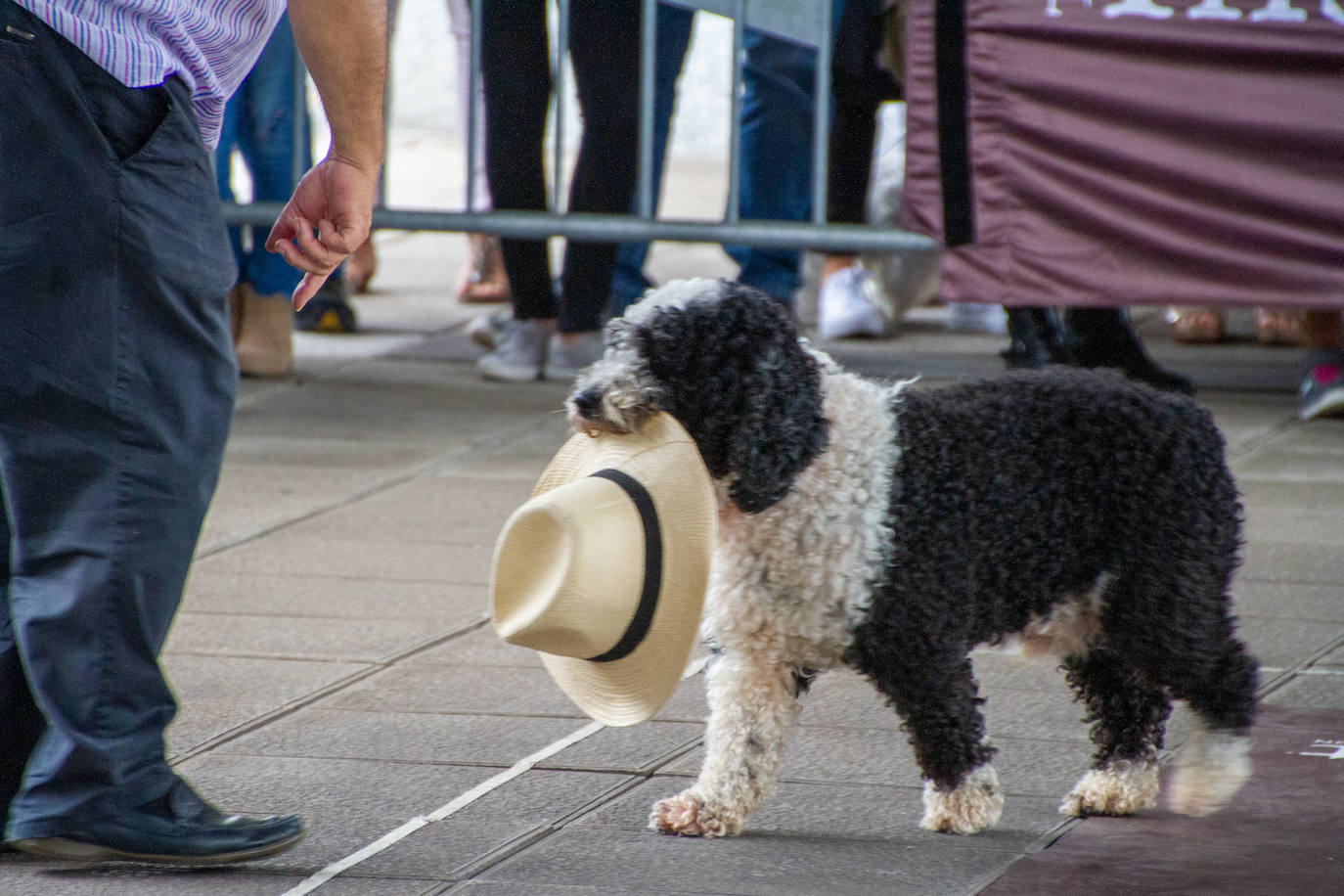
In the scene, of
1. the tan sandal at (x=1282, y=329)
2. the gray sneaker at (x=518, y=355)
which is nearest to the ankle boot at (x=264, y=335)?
the gray sneaker at (x=518, y=355)

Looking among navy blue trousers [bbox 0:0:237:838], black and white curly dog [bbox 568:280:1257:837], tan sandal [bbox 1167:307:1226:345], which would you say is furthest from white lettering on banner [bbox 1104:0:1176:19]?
navy blue trousers [bbox 0:0:237:838]

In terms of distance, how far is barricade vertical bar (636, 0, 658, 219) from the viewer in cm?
658

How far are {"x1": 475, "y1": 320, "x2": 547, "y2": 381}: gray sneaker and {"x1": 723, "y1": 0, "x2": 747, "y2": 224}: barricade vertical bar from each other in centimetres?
97

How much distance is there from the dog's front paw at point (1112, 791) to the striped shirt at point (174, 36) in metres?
1.86

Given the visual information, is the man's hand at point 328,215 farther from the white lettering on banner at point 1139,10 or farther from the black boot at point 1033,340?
the black boot at point 1033,340

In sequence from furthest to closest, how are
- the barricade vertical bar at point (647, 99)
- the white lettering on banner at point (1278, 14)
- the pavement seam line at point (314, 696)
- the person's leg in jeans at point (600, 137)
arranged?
the person's leg in jeans at point (600, 137)
the barricade vertical bar at point (647, 99)
the white lettering on banner at point (1278, 14)
the pavement seam line at point (314, 696)

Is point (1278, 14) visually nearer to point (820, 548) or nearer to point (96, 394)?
point (820, 548)

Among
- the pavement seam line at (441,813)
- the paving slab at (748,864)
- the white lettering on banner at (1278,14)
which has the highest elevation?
the white lettering on banner at (1278,14)

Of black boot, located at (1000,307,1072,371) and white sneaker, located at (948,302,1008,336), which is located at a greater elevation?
black boot, located at (1000,307,1072,371)

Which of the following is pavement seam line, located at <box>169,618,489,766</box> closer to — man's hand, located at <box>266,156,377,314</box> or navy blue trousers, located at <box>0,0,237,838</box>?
navy blue trousers, located at <box>0,0,237,838</box>

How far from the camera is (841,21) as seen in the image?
674 centimetres

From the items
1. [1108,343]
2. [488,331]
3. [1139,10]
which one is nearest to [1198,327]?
[1108,343]

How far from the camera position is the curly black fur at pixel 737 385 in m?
2.96

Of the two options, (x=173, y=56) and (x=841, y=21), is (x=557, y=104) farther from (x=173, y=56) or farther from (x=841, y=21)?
(x=173, y=56)
